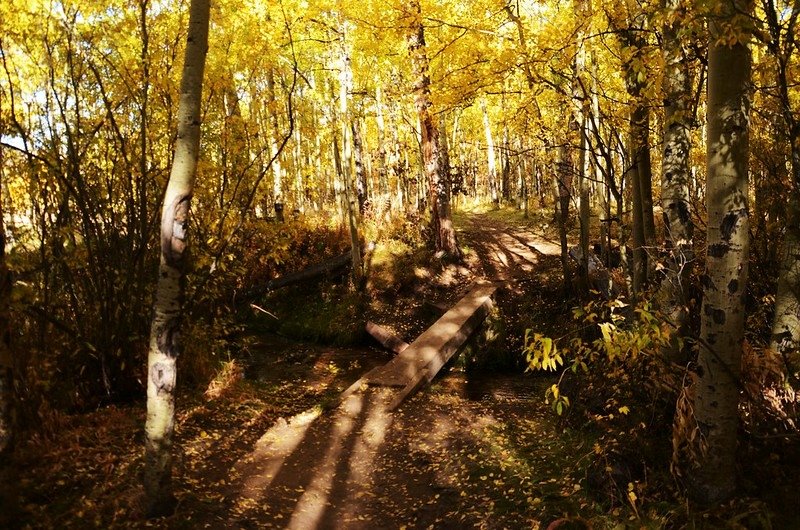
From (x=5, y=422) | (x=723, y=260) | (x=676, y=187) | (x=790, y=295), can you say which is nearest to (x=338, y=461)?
(x=5, y=422)

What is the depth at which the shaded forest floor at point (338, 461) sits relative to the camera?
412 cm

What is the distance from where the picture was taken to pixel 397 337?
1035cm

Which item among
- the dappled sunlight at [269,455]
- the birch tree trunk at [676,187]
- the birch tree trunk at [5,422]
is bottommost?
the dappled sunlight at [269,455]

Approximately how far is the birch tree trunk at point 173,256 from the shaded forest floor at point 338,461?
0.78 m

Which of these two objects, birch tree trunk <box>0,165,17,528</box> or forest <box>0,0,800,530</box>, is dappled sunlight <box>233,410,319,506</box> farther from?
birch tree trunk <box>0,165,17,528</box>

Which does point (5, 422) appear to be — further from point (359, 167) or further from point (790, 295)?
point (359, 167)

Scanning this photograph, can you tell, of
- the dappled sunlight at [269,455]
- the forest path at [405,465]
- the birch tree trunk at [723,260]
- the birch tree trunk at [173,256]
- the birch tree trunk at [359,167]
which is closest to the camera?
the birch tree trunk at [723,260]

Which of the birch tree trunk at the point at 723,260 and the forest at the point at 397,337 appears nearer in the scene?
the birch tree trunk at the point at 723,260

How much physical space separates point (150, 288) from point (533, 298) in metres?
7.27

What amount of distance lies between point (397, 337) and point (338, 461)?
4647 millimetres

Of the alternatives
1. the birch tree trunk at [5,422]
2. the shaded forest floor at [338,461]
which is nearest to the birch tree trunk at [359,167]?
the shaded forest floor at [338,461]

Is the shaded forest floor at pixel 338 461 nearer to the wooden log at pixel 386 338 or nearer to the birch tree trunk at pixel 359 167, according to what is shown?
the wooden log at pixel 386 338

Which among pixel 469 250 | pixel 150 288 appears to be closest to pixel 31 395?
pixel 150 288

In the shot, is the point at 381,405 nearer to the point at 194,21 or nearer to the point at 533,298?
the point at 533,298
